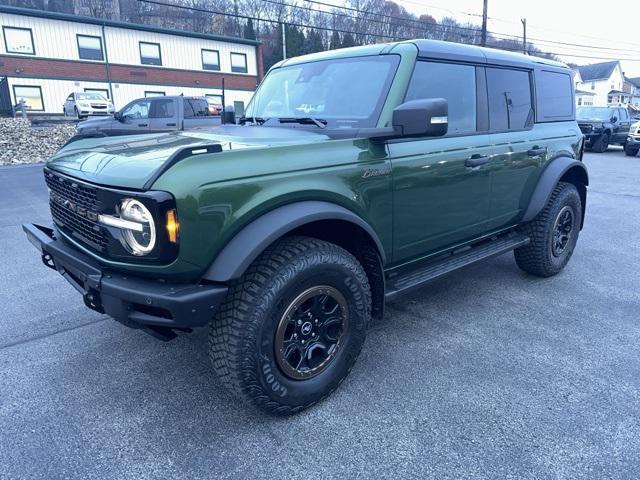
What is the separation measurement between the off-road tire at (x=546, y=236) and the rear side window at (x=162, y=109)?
1144 centimetres

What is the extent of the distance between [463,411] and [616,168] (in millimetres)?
13950

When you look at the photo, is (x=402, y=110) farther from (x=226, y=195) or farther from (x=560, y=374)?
(x=560, y=374)

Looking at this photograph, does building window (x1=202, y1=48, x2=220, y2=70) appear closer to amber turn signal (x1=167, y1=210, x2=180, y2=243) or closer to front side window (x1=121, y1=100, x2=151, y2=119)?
front side window (x1=121, y1=100, x2=151, y2=119)

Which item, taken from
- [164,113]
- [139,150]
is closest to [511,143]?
[139,150]

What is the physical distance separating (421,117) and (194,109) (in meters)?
12.0

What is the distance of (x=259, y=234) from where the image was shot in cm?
219

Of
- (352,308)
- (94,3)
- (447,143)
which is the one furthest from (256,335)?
(94,3)

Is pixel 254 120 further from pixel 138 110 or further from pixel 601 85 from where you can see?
pixel 601 85

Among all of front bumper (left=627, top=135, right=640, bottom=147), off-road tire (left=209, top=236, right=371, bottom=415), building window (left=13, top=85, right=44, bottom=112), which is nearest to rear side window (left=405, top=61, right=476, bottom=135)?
off-road tire (left=209, top=236, right=371, bottom=415)

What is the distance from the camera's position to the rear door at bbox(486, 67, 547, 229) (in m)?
3.68

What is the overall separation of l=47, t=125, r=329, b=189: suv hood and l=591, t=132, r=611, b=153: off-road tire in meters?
19.2

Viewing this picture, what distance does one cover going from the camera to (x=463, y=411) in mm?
2551

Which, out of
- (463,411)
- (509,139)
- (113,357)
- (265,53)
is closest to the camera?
(463,411)

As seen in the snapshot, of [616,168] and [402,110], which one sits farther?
[616,168]
